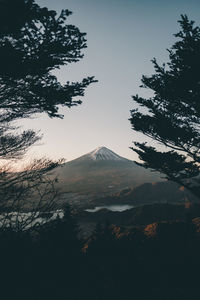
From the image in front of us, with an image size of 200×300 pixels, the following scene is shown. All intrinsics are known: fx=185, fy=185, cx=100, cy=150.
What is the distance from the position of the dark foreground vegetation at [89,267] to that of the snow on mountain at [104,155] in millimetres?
138966

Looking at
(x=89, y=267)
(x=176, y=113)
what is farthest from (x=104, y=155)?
(x=89, y=267)

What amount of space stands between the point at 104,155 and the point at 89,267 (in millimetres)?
153229

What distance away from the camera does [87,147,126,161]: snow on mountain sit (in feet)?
503

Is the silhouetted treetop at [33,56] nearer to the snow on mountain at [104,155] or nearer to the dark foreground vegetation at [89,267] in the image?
the dark foreground vegetation at [89,267]

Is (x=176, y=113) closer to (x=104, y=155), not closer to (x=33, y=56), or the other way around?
(x=33, y=56)

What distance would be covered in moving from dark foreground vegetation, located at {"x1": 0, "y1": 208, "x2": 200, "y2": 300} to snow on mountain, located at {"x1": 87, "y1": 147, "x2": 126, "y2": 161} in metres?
139

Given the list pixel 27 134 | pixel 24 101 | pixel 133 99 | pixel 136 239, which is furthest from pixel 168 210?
pixel 24 101

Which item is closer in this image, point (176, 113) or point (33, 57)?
point (33, 57)

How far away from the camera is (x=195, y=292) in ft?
27.1

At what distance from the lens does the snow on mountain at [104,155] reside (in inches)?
6033

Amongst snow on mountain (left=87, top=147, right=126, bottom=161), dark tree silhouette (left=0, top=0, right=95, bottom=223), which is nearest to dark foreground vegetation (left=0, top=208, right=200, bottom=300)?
dark tree silhouette (left=0, top=0, right=95, bottom=223)

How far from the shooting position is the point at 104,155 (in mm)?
159250

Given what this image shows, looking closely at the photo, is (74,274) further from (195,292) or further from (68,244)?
(195,292)

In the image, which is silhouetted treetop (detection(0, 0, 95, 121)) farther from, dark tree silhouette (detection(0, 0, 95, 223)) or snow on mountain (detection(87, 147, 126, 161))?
snow on mountain (detection(87, 147, 126, 161))
